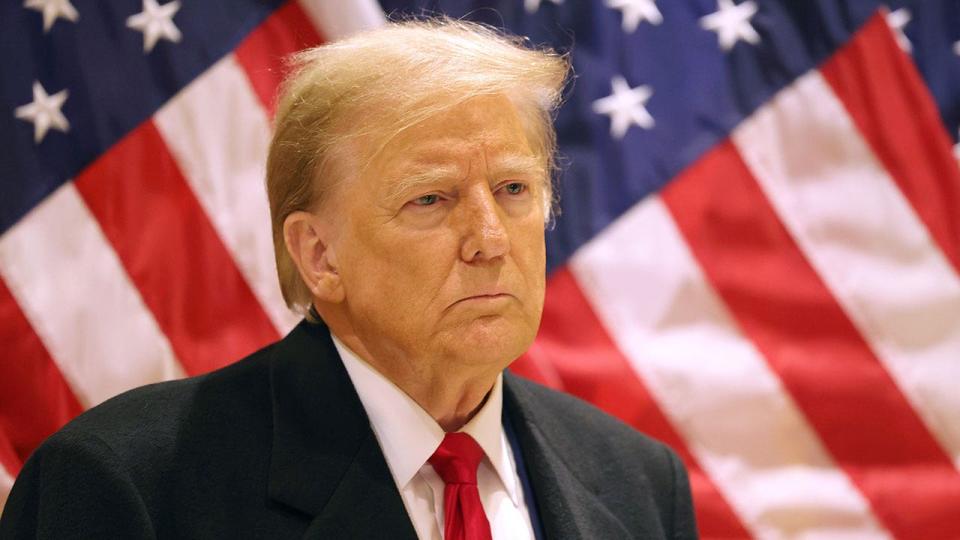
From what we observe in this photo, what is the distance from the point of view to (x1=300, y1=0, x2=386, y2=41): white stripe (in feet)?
9.15

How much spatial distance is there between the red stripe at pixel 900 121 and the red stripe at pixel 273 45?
1259 millimetres

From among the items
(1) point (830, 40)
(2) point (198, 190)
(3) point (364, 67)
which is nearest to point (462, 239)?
(3) point (364, 67)

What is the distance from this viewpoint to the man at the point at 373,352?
1996mm

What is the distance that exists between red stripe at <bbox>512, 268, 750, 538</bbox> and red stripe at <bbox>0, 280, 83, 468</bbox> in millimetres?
1037

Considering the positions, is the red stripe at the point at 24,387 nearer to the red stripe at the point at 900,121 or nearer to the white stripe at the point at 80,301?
the white stripe at the point at 80,301

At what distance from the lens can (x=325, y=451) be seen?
2086 mm

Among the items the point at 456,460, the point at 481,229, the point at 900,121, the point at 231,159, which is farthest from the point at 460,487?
the point at 900,121

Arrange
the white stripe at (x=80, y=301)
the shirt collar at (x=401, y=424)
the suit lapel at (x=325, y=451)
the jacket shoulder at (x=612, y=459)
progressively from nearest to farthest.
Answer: the suit lapel at (x=325, y=451) → the shirt collar at (x=401, y=424) → the jacket shoulder at (x=612, y=459) → the white stripe at (x=80, y=301)

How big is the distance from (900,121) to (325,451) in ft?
5.74

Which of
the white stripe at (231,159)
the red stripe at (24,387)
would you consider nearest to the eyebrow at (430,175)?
the white stripe at (231,159)

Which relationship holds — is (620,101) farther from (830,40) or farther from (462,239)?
(462,239)

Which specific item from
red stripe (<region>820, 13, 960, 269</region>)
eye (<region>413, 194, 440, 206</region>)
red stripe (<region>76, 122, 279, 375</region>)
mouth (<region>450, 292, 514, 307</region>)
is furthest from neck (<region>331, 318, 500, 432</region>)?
red stripe (<region>820, 13, 960, 269</region>)

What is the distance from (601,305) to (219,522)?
1.27 metres

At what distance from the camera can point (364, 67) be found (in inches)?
82.7
